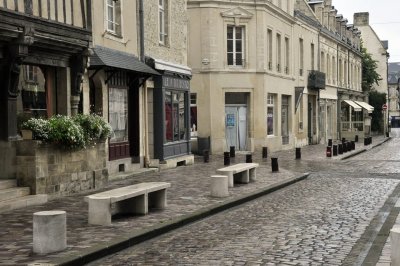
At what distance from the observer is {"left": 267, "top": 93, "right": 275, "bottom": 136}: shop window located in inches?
1161

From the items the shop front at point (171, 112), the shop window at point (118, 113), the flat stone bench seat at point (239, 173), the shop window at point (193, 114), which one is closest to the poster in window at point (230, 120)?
the shop window at point (193, 114)

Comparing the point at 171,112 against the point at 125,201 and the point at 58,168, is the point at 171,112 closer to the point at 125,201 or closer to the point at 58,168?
the point at 58,168

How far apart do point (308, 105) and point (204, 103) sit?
484 inches

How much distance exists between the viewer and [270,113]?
98.0ft

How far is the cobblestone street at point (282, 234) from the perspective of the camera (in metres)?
7.08

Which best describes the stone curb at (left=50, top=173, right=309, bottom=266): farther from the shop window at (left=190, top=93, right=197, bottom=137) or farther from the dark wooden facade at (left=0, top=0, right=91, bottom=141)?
the shop window at (left=190, top=93, right=197, bottom=137)

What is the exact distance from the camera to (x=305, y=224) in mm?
9398

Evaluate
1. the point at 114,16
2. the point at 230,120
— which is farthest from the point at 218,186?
the point at 230,120

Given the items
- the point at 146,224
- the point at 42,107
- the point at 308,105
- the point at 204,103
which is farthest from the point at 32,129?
the point at 308,105

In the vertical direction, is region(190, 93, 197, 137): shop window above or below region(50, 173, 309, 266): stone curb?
above

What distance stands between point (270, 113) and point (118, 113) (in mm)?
14349

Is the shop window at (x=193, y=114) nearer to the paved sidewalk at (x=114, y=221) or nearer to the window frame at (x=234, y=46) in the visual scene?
the window frame at (x=234, y=46)

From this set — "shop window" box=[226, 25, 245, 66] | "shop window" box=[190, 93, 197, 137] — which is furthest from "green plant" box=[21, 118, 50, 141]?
"shop window" box=[226, 25, 245, 66]

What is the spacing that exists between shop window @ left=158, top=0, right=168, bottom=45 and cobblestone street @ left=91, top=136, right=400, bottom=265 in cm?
803
